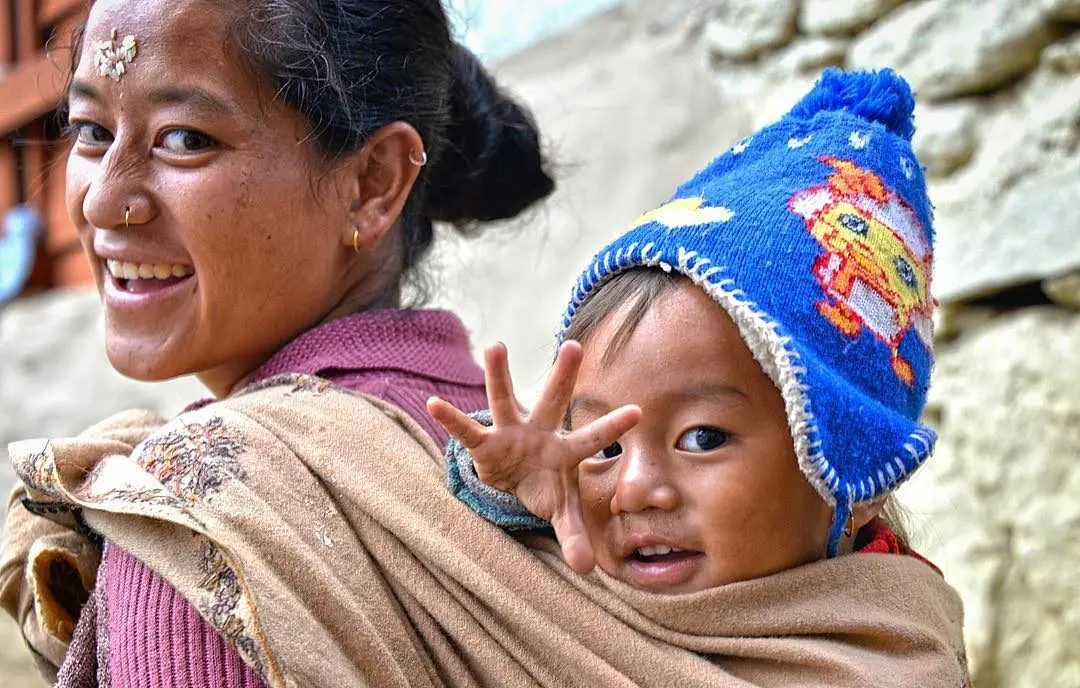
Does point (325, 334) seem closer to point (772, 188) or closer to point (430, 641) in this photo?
point (430, 641)

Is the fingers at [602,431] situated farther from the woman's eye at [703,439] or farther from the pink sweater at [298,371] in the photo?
the pink sweater at [298,371]

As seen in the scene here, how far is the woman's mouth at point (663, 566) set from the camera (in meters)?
1.64

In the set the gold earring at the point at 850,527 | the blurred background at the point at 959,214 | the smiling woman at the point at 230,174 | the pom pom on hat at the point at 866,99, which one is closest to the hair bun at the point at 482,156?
the blurred background at the point at 959,214

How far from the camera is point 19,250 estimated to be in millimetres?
7160

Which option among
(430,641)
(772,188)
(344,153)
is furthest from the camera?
(344,153)

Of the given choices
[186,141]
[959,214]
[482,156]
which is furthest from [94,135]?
[959,214]

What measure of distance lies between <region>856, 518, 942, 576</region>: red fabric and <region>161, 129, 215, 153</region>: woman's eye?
1.13 metres

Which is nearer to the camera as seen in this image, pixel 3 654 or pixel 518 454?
pixel 518 454

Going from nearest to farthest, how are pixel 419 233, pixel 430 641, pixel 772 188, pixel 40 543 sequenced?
1. pixel 430 641
2. pixel 772 188
3. pixel 40 543
4. pixel 419 233

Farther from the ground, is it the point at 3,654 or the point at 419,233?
the point at 419,233

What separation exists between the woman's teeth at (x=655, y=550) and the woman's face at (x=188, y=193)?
728 mm

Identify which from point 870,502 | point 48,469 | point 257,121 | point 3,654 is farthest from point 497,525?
point 3,654

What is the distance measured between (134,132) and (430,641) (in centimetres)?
90

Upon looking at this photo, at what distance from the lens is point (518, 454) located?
155 cm
